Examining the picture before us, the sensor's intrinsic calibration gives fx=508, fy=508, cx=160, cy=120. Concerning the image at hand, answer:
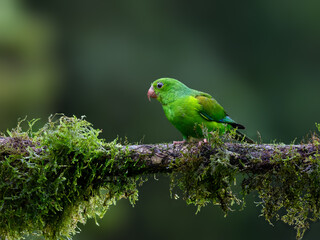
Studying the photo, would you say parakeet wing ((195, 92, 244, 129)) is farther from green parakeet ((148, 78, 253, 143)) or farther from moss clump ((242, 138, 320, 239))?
moss clump ((242, 138, 320, 239))

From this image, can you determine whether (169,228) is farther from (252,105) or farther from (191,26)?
(191,26)

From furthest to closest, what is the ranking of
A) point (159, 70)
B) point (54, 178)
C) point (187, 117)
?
1. point (159, 70)
2. point (187, 117)
3. point (54, 178)

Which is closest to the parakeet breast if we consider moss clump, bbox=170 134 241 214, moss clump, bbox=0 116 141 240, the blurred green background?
moss clump, bbox=170 134 241 214

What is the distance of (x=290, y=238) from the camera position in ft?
32.3

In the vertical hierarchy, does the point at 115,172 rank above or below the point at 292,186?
below

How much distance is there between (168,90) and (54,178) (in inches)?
64.9

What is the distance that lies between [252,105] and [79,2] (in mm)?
4680

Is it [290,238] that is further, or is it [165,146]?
[290,238]

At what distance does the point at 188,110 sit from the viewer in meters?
3.74

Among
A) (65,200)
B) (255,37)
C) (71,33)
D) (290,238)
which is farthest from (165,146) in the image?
(255,37)

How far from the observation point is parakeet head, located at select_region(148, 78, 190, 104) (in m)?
3.92

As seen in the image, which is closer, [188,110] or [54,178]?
[54,178]

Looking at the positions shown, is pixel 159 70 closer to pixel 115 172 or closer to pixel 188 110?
pixel 188 110

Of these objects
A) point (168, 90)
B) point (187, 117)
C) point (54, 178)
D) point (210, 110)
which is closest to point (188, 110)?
point (187, 117)
